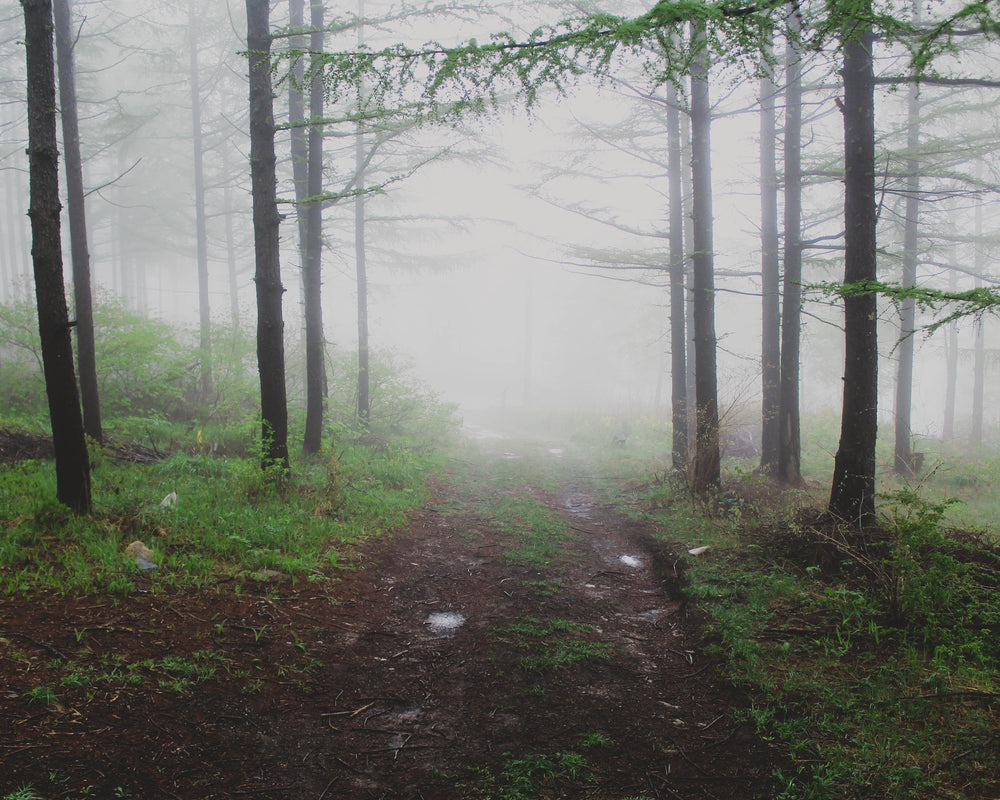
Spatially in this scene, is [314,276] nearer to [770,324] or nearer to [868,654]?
[770,324]

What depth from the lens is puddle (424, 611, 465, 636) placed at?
15.3 ft

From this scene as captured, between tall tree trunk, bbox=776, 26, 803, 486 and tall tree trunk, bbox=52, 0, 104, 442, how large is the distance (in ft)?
41.9

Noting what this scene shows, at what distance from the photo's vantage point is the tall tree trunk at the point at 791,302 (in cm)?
986

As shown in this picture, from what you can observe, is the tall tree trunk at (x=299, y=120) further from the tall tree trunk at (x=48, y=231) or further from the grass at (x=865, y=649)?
the grass at (x=865, y=649)

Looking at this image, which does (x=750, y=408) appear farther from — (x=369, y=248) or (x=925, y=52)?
(x=925, y=52)

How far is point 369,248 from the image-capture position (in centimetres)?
1756

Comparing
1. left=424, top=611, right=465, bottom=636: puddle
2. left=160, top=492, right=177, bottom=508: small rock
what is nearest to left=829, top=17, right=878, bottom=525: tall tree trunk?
left=424, top=611, right=465, bottom=636: puddle

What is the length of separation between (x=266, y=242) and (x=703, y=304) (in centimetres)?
732

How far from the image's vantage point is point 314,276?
11305 millimetres

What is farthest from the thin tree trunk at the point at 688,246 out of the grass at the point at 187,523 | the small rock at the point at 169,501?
→ the small rock at the point at 169,501

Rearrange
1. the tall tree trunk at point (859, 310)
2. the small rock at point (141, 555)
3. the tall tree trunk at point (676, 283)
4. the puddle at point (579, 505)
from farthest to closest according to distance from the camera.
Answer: the tall tree trunk at point (676, 283)
the puddle at point (579, 505)
the tall tree trunk at point (859, 310)
the small rock at point (141, 555)

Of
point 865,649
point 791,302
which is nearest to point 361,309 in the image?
point 791,302

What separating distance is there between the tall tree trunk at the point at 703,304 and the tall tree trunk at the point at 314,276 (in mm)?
7025

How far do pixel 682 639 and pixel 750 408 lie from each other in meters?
18.7
